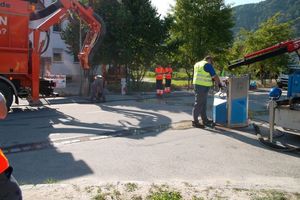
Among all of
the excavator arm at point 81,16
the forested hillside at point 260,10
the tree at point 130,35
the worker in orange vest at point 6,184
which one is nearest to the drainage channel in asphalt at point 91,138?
the worker in orange vest at point 6,184

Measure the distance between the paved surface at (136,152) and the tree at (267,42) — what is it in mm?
24903

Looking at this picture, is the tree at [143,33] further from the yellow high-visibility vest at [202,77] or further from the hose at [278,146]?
the hose at [278,146]

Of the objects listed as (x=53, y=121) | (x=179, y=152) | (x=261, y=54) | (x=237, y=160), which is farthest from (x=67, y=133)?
(x=261, y=54)

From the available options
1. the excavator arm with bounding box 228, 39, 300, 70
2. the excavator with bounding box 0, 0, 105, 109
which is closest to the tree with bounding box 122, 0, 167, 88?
the excavator with bounding box 0, 0, 105, 109

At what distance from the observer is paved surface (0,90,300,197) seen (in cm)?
574

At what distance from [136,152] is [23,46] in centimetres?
747

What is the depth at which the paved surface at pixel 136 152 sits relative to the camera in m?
5.74

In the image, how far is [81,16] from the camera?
1541cm

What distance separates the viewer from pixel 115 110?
1363cm

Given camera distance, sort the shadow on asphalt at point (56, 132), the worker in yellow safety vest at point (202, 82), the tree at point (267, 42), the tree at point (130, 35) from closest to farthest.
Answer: the shadow on asphalt at point (56, 132)
the worker in yellow safety vest at point (202, 82)
the tree at point (130, 35)
the tree at point (267, 42)

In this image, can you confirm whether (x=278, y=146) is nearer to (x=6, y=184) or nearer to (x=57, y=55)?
(x=6, y=184)

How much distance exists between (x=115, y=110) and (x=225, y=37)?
54.5ft

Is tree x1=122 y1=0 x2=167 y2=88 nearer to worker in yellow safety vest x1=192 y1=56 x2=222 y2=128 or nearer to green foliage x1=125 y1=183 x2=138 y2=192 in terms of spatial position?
worker in yellow safety vest x1=192 y1=56 x2=222 y2=128

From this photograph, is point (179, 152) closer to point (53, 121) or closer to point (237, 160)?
point (237, 160)
